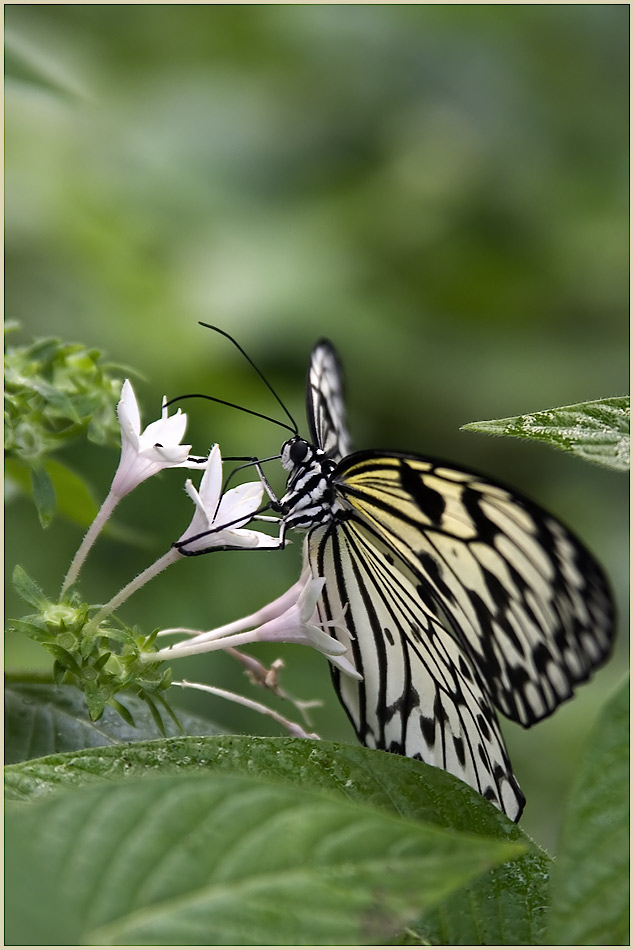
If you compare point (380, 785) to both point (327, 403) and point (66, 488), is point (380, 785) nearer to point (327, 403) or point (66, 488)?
point (66, 488)

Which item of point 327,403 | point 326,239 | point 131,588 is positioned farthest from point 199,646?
point 326,239

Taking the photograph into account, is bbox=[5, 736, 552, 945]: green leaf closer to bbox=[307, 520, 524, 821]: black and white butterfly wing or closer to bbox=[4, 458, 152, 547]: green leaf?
bbox=[307, 520, 524, 821]: black and white butterfly wing

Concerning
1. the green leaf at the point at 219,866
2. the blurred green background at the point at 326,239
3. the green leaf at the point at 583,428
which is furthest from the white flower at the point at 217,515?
the blurred green background at the point at 326,239

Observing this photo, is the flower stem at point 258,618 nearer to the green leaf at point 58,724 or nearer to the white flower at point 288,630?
the white flower at point 288,630

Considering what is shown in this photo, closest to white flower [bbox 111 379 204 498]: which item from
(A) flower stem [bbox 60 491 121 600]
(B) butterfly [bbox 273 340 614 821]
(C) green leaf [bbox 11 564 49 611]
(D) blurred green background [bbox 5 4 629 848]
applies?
(A) flower stem [bbox 60 491 121 600]

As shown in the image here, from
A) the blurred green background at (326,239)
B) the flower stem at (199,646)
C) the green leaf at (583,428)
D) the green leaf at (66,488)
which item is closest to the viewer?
the green leaf at (583,428)

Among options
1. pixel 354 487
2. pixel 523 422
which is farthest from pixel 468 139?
pixel 523 422

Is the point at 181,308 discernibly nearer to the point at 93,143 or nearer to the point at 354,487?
the point at 93,143

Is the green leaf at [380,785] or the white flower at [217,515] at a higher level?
the white flower at [217,515]
